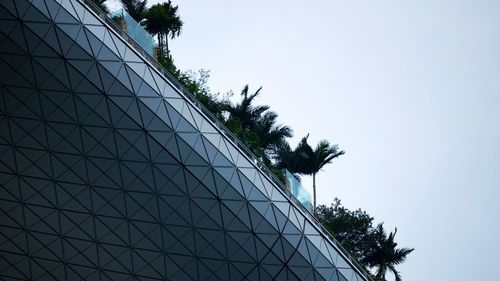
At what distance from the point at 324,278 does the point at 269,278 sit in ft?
8.82

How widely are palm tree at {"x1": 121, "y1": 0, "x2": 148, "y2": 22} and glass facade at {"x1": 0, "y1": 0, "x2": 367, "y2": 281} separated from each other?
73.2 ft

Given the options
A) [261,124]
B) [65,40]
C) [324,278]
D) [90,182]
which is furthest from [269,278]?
[261,124]

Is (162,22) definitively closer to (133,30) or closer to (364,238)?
(133,30)

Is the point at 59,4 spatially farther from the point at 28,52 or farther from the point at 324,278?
the point at 324,278

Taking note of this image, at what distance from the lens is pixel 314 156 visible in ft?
175

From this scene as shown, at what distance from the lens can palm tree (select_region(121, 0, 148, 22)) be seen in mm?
54750

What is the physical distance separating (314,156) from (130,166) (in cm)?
2277

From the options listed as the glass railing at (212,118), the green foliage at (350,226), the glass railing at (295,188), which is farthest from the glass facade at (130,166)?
the green foliage at (350,226)

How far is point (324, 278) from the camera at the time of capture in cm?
3269

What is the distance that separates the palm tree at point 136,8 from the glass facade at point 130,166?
22325 millimetres

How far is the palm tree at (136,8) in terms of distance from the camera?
54750 mm

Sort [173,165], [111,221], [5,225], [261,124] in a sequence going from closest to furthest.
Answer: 1. [173,165]
2. [111,221]
3. [5,225]
4. [261,124]

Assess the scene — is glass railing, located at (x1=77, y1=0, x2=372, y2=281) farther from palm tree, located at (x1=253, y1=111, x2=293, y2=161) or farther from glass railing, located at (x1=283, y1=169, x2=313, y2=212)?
palm tree, located at (x1=253, y1=111, x2=293, y2=161)

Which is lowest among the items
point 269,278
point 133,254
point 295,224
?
point 133,254
